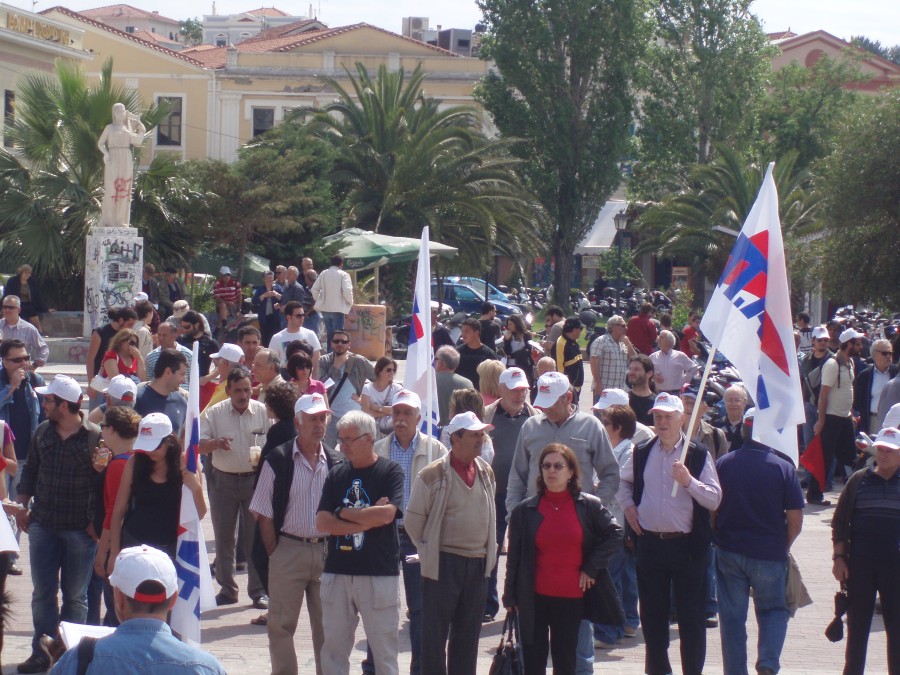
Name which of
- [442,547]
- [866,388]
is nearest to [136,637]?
[442,547]

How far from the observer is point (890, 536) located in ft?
22.7

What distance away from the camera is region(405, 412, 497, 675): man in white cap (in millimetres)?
6449

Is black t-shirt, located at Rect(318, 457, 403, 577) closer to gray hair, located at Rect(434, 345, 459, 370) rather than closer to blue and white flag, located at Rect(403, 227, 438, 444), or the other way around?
blue and white flag, located at Rect(403, 227, 438, 444)

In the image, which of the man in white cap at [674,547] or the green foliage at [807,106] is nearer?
the man in white cap at [674,547]

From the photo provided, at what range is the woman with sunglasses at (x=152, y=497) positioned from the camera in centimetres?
674

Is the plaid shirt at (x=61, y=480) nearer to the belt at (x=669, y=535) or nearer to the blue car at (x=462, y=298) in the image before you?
the belt at (x=669, y=535)

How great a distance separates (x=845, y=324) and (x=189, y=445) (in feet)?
46.7

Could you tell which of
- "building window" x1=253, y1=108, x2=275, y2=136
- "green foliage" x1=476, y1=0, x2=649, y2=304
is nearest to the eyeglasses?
"green foliage" x1=476, y1=0, x2=649, y2=304

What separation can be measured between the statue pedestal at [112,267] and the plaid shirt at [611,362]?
10.8 m

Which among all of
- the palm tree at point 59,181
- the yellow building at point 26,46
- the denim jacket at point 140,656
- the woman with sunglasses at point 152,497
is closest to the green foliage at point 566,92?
the yellow building at point 26,46

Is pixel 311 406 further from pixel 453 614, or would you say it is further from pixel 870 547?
pixel 870 547

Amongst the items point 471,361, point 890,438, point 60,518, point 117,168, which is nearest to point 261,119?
point 117,168

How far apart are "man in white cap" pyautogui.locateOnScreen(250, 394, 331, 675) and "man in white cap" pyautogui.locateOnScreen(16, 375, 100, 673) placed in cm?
109

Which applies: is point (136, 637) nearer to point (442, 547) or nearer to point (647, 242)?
point (442, 547)
